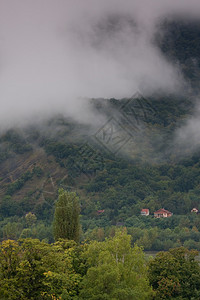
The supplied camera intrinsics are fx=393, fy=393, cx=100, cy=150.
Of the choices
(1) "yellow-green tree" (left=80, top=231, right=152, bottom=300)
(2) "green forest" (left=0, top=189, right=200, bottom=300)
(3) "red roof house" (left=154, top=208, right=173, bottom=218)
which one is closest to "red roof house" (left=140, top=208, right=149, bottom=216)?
(3) "red roof house" (left=154, top=208, right=173, bottom=218)

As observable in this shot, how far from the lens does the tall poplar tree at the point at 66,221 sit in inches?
1813

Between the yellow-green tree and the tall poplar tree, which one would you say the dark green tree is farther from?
the tall poplar tree

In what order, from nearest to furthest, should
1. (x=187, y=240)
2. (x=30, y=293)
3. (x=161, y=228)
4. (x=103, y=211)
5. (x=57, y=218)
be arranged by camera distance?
(x=30, y=293)
(x=57, y=218)
(x=187, y=240)
(x=161, y=228)
(x=103, y=211)

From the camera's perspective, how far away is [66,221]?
46.4 meters

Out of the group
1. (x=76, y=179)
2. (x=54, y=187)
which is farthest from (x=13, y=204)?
(x=76, y=179)

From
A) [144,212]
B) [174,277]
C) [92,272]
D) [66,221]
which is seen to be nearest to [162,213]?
[144,212]

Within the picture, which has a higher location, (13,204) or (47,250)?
(47,250)

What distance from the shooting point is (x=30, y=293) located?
2842cm

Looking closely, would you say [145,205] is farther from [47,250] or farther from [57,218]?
[47,250]

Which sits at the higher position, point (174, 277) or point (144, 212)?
point (144, 212)

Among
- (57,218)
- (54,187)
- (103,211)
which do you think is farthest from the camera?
(54,187)

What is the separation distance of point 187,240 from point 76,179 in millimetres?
84427

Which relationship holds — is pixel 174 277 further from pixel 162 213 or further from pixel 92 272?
pixel 162 213

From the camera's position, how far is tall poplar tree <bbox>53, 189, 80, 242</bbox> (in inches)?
1813
